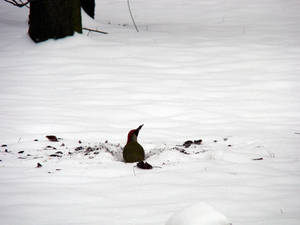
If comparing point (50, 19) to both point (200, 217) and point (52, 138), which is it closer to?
point (52, 138)

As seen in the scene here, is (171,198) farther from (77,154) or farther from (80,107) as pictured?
(80,107)

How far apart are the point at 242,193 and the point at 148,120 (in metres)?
2.33

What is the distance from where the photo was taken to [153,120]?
5152mm

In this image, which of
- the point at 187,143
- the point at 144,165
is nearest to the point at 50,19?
the point at 187,143

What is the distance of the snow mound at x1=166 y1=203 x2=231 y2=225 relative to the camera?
1.92 meters

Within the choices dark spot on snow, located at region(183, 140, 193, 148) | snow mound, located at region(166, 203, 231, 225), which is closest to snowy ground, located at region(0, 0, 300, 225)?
dark spot on snow, located at region(183, 140, 193, 148)

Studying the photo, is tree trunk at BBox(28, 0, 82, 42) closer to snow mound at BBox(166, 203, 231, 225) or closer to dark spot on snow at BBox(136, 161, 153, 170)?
dark spot on snow at BBox(136, 161, 153, 170)

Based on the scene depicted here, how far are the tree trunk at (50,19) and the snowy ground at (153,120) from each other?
0.19 metres

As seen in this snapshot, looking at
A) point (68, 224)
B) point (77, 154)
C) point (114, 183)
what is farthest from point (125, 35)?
point (68, 224)

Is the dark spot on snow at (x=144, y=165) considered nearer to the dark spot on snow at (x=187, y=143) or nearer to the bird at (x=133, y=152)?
the bird at (x=133, y=152)

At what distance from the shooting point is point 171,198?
9.58 feet

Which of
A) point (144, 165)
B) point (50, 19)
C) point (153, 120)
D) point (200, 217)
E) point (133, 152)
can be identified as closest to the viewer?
point (200, 217)

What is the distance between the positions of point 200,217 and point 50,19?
6.18m

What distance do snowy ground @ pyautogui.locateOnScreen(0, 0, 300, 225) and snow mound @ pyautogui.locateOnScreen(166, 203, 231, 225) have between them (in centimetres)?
53
